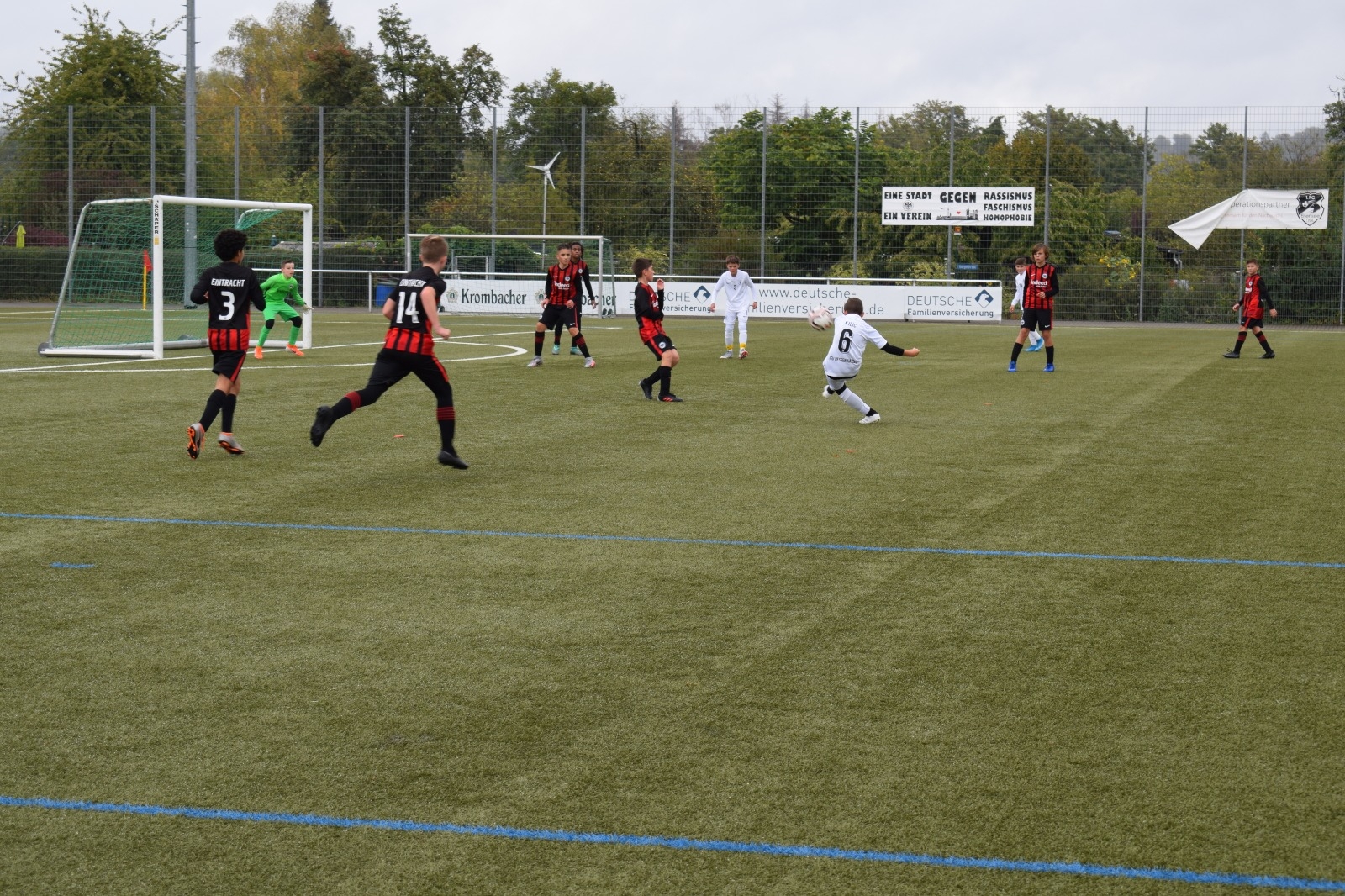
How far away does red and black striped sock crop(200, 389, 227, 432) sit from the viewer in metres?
10.7

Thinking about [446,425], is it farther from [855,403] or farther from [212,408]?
[855,403]

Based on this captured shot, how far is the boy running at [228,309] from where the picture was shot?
11.0m

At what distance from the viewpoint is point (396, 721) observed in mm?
4707

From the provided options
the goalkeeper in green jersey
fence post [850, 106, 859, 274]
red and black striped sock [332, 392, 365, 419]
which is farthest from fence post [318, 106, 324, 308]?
red and black striped sock [332, 392, 365, 419]

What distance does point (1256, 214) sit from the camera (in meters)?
38.5

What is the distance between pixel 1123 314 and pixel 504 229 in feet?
60.7

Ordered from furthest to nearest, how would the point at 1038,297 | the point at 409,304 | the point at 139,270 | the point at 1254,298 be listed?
the point at 139,270, the point at 1254,298, the point at 1038,297, the point at 409,304

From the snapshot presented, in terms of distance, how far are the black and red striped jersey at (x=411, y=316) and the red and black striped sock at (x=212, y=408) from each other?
5.16ft

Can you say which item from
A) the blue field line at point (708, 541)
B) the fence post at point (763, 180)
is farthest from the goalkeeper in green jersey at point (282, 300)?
the fence post at point (763, 180)

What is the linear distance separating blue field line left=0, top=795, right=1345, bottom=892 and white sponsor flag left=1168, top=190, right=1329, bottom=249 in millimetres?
38178

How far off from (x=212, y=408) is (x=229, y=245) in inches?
52.1

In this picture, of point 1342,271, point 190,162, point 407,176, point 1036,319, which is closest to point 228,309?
point 1036,319

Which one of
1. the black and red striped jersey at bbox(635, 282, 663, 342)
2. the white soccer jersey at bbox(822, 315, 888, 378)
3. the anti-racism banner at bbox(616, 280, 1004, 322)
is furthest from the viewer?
the anti-racism banner at bbox(616, 280, 1004, 322)

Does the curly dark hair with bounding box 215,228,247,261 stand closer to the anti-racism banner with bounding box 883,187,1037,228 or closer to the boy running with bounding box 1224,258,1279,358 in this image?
the boy running with bounding box 1224,258,1279,358
